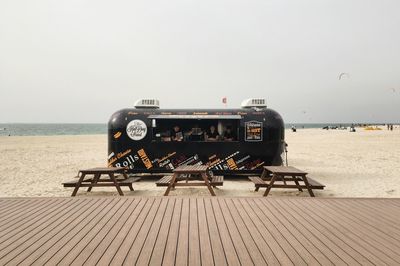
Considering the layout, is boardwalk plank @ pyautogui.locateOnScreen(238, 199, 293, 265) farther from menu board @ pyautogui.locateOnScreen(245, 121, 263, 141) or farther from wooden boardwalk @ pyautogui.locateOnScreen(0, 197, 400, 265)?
menu board @ pyautogui.locateOnScreen(245, 121, 263, 141)

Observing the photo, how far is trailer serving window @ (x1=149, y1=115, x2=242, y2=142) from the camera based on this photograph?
1061cm

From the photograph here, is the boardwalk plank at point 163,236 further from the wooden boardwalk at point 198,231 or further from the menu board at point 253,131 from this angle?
the menu board at point 253,131

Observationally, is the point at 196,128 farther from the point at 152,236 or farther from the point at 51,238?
the point at 51,238

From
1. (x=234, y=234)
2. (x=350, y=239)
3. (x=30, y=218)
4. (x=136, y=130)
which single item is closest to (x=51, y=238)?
(x=30, y=218)

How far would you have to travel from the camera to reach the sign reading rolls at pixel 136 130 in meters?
10.5

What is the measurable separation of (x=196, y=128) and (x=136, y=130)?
2304mm

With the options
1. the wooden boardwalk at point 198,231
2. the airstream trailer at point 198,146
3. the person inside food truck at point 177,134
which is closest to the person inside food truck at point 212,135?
the airstream trailer at point 198,146

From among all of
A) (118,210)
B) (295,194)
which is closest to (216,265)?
(118,210)

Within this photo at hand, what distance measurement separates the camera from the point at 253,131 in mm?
10469

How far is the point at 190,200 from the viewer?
231 inches

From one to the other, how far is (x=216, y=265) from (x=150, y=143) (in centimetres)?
773

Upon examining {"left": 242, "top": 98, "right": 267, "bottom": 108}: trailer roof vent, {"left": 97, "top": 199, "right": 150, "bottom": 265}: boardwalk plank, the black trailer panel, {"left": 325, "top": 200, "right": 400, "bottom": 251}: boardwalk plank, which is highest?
{"left": 242, "top": 98, "right": 267, "bottom": 108}: trailer roof vent

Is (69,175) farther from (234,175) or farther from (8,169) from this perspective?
(234,175)

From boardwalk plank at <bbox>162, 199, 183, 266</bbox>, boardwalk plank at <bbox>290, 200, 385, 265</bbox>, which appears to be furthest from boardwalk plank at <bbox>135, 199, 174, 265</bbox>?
boardwalk plank at <bbox>290, 200, 385, 265</bbox>
